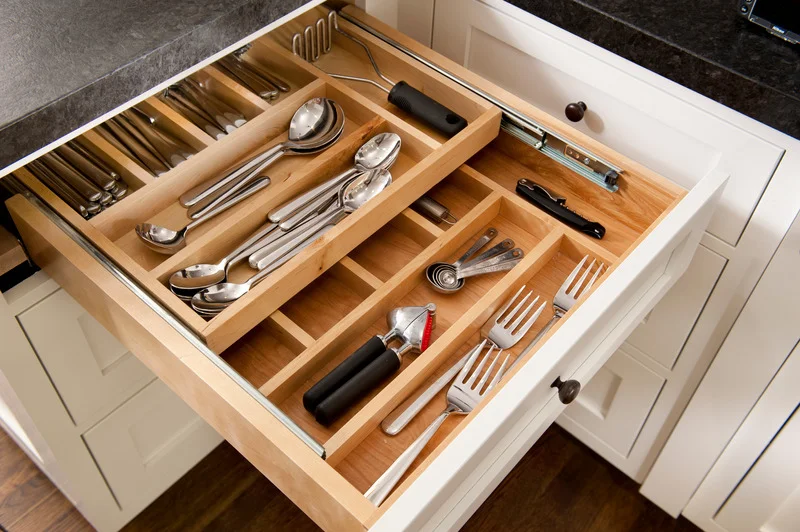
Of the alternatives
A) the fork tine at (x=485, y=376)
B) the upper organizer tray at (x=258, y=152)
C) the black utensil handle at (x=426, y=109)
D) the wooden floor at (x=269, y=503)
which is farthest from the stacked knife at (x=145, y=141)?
the wooden floor at (x=269, y=503)

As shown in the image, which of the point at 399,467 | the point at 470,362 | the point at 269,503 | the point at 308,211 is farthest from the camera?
the point at 269,503

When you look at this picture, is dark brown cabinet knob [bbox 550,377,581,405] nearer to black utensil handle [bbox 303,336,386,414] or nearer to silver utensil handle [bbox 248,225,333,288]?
black utensil handle [bbox 303,336,386,414]

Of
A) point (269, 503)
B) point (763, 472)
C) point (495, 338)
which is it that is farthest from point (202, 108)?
point (763, 472)

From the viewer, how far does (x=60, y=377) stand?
115 cm

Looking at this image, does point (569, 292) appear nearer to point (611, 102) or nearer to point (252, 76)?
point (611, 102)

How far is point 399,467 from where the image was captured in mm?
812

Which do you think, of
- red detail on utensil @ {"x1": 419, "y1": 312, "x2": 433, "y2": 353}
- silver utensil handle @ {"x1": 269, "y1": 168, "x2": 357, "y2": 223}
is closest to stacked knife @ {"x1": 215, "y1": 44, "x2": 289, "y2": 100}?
silver utensil handle @ {"x1": 269, "y1": 168, "x2": 357, "y2": 223}

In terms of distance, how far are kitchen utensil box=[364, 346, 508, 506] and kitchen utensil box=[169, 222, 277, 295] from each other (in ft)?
1.01

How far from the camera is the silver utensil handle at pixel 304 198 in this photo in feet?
3.32

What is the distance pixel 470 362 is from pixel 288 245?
267mm

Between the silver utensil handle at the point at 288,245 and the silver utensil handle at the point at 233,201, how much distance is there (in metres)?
0.10

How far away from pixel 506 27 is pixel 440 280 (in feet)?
1.46

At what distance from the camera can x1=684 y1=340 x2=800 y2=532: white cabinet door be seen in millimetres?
1207

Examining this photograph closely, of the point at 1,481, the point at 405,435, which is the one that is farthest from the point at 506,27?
the point at 1,481
